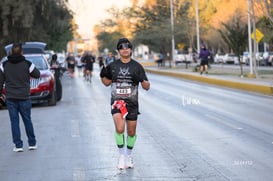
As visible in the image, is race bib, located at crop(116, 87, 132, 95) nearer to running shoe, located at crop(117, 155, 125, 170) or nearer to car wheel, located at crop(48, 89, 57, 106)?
running shoe, located at crop(117, 155, 125, 170)

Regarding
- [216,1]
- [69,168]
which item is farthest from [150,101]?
[216,1]

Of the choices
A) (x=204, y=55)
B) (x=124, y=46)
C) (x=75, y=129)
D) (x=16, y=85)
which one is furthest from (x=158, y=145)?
(x=204, y=55)

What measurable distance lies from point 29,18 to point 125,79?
2862 cm

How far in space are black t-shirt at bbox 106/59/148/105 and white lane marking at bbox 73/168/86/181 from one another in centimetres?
106

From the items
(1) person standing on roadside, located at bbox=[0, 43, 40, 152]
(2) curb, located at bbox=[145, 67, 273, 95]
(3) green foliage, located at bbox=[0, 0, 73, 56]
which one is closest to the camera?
(1) person standing on roadside, located at bbox=[0, 43, 40, 152]

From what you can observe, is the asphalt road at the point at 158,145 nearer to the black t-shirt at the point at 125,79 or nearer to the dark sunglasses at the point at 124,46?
the black t-shirt at the point at 125,79

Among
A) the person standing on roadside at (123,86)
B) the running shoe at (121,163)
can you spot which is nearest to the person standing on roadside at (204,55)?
the person standing on roadside at (123,86)

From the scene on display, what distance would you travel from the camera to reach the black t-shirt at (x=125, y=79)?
8297 millimetres

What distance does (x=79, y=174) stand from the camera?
26.7 feet

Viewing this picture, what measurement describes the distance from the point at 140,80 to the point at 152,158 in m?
1.48

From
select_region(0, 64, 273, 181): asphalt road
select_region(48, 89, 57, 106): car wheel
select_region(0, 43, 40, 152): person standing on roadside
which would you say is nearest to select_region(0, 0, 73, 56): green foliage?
select_region(48, 89, 57, 106): car wheel

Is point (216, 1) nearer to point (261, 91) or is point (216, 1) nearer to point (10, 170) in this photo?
point (261, 91)

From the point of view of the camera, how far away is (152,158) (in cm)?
925

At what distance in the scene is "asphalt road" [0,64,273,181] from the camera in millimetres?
8117
